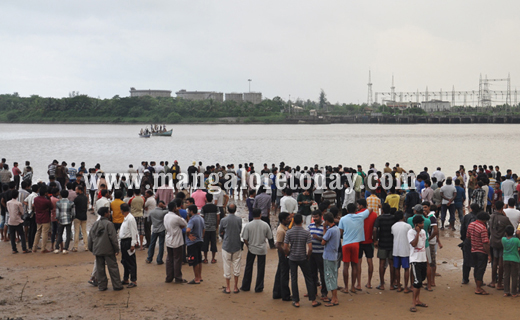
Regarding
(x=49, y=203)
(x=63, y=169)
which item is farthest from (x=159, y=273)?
(x=63, y=169)

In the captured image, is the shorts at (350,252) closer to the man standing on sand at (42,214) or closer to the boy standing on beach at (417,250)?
the boy standing on beach at (417,250)

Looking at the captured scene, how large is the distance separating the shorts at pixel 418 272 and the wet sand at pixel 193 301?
17.5 inches

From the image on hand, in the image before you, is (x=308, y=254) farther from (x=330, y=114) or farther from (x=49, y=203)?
(x=330, y=114)

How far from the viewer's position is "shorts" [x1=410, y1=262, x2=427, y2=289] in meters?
7.54

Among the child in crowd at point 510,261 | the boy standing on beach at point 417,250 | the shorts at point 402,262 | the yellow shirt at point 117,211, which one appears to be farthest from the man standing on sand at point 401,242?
the yellow shirt at point 117,211

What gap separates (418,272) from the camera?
7.63m

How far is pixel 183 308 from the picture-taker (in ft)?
24.9

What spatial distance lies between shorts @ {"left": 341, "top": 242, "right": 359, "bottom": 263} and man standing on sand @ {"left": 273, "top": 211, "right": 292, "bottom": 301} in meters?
1.11

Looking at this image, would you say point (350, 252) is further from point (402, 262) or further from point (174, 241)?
point (174, 241)

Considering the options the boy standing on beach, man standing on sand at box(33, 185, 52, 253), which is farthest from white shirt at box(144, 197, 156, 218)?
the boy standing on beach

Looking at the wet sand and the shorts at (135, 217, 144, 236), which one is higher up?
the shorts at (135, 217, 144, 236)

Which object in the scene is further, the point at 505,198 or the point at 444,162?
the point at 444,162

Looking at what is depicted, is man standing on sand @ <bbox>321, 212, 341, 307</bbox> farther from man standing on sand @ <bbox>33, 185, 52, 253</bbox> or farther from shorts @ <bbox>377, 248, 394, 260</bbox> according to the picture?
man standing on sand @ <bbox>33, 185, 52, 253</bbox>

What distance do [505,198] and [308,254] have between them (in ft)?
32.0
